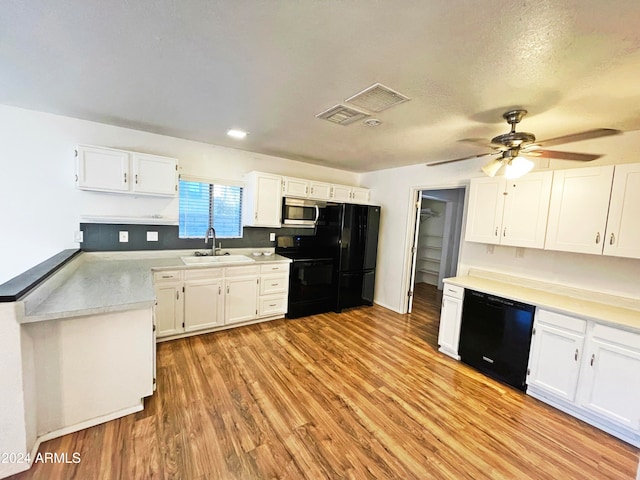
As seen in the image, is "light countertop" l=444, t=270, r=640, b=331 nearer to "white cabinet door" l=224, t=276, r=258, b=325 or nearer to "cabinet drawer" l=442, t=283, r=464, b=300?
"cabinet drawer" l=442, t=283, r=464, b=300

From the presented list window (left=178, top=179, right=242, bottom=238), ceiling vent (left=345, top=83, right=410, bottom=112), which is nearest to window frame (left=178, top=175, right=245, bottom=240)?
window (left=178, top=179, right=242, bottom=238)

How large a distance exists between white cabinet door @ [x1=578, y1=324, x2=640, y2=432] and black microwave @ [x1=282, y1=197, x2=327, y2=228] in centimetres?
343

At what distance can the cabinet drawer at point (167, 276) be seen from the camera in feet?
9.67

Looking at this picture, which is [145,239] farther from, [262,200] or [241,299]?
[262,200]

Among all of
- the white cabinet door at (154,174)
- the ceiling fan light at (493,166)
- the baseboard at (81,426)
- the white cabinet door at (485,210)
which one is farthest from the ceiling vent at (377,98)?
the baseboard at (81,426)

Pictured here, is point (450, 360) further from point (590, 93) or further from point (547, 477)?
point (590, 93)

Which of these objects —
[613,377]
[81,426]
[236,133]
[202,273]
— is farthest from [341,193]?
[81,426]

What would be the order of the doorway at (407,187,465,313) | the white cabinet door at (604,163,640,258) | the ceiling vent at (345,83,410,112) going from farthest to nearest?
the doorway at (407,187,465,313), the white cabinet door at (604,163,640,258), the ceiling vent at (345,83,410,112)

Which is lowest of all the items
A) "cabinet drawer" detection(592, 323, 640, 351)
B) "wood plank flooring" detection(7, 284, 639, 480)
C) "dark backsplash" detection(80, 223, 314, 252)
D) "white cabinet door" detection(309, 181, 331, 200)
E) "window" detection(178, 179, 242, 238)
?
"wood plank flooring" detection(7, 284, 639, 480)

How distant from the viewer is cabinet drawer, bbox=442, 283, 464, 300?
3.04 m

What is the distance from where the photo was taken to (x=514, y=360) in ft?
8.46

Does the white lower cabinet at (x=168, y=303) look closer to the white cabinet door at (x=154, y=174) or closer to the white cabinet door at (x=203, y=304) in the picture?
the white cabinet door at (x=203, y=304)

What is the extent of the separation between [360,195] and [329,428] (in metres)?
3.72

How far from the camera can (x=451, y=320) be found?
10.3 ft
